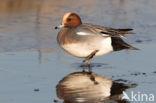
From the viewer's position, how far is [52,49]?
25.4 ft

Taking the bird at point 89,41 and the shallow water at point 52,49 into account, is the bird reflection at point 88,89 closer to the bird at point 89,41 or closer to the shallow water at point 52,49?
the shallow water at point 52,49

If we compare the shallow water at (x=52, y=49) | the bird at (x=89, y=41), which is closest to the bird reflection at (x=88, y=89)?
the shallow water at (x=52, y=49)

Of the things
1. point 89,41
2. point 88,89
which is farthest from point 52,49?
point 88,89

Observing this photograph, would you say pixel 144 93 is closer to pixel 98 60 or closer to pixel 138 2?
pixel 98 60

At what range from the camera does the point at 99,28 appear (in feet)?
23.2

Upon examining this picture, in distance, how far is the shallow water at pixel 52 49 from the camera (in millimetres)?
5930

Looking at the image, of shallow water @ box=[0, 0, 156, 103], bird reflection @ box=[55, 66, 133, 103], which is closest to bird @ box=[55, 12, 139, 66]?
shallow water @ box=[0, 0, 156, 103]

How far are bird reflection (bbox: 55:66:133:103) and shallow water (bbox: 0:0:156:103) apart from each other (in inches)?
3.8

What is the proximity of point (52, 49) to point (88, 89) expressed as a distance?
6.72ft

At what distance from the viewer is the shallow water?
593 centimetres

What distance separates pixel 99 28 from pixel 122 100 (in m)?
1.86

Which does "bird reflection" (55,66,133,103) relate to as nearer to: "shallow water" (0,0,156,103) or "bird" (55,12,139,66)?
"shallow water" (0,0,156,103)

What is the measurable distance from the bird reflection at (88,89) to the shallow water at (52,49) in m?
0.10

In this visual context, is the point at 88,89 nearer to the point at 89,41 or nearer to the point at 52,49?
the point at 89,41
